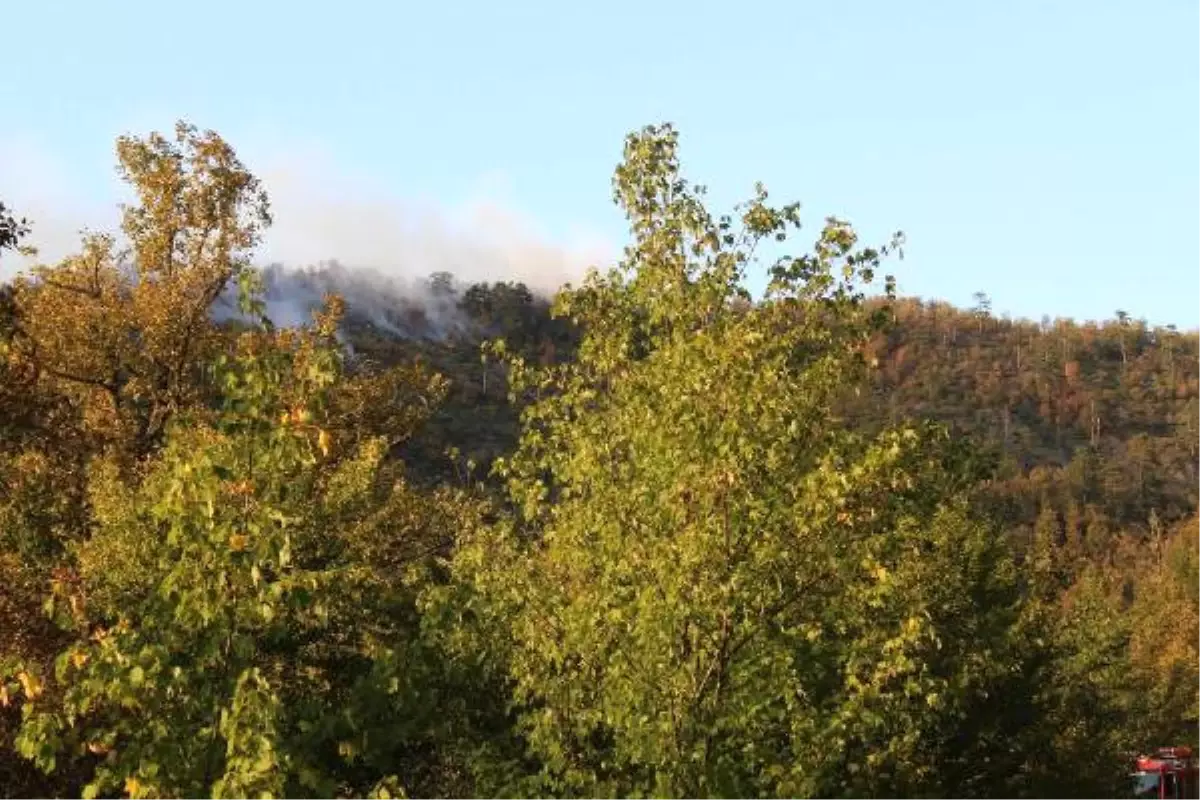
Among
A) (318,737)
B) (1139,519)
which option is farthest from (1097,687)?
(1139,519)

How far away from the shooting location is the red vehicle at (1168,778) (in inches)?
1703

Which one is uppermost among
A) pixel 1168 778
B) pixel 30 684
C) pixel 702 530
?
pixel 702 530

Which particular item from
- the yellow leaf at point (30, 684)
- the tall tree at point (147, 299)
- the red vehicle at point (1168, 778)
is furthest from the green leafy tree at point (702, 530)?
the red vehicle at point (1168, 778)

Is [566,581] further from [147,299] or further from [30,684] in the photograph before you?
[147,299]

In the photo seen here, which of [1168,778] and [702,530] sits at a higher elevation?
[702,530]

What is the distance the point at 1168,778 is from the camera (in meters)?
43.8

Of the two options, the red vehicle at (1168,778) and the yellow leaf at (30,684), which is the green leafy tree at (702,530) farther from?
the red vehicle at (1168,778)

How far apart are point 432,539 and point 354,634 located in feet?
25.1

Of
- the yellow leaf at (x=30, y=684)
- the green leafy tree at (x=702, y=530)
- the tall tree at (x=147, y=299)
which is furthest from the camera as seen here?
the tall tree at (x=147, y=299)

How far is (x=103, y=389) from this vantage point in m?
25.4

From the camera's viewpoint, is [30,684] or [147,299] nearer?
[30,684]

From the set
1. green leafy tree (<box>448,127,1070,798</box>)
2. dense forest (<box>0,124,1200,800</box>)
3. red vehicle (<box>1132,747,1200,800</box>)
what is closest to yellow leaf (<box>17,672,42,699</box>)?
dense forest (<box>0,124,1200,800</box>)

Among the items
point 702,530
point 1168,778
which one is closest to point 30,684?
point 702,530

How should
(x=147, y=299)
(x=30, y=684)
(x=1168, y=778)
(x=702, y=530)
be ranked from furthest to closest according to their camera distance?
(x=1168, y=778) < (x=147, y=299) < (x=702, y=530) < (x=30, y=684)
